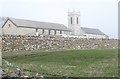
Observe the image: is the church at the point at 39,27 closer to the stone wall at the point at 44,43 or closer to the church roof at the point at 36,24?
the church roof at the point at 36,24

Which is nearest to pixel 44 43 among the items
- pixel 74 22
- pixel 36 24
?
pixel 36 24

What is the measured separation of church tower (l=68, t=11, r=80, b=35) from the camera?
581 ft

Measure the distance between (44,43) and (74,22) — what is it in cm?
10100

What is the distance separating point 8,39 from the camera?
229 feet

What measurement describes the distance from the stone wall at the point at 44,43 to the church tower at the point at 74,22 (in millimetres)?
80520

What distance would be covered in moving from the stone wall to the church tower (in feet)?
264

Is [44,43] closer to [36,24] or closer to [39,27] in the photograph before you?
[39,27]

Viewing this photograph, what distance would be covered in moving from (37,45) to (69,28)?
99.8 metres

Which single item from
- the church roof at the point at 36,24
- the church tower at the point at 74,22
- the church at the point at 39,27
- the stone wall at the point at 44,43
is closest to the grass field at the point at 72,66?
the stone wall at the point at 44,43

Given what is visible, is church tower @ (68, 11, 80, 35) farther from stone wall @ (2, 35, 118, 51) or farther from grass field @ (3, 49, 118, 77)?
grass field @ (3, 49, 118, 77)

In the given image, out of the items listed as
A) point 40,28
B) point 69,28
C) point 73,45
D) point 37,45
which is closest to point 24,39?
point 37,45

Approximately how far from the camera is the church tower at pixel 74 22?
6973 inches

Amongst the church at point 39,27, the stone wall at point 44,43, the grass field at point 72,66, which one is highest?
the church at point 39,27

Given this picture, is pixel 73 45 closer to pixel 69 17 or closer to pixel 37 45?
pixel 37 45
